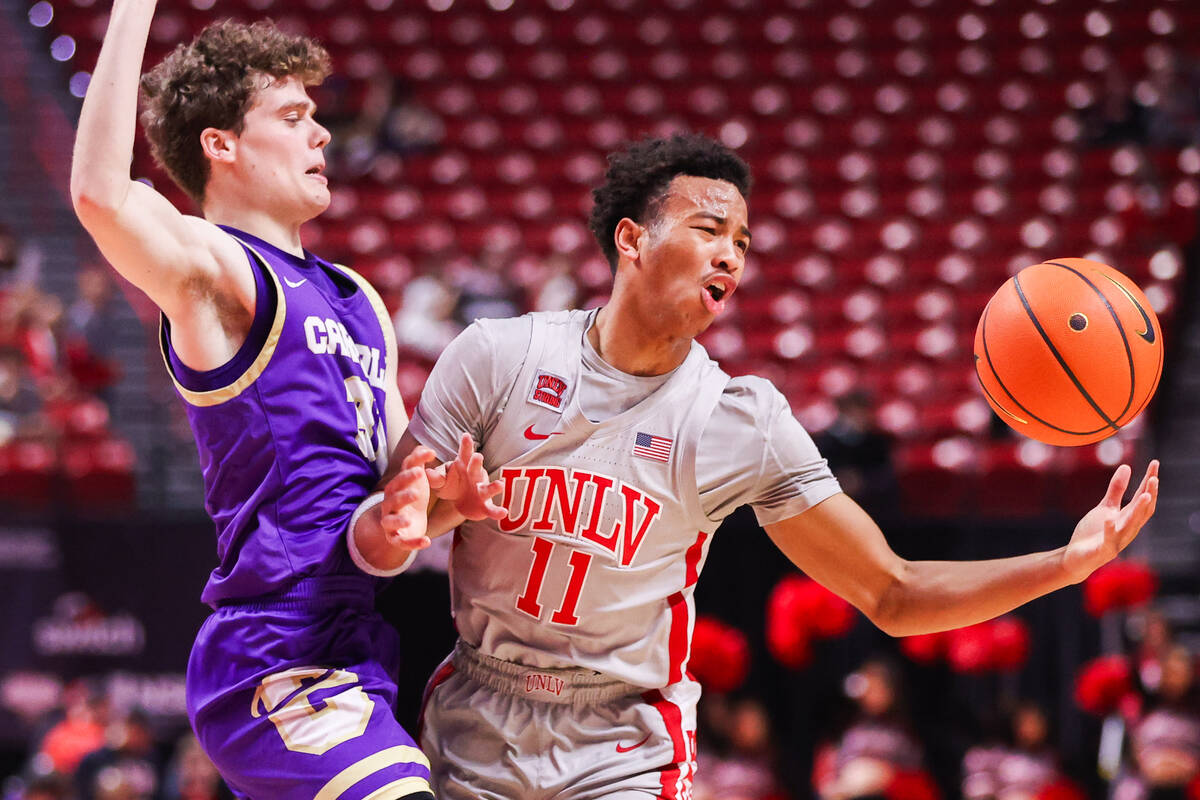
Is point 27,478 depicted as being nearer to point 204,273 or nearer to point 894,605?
point 204,273

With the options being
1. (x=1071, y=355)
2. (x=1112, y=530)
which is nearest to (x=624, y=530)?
(x=1112, y=530)

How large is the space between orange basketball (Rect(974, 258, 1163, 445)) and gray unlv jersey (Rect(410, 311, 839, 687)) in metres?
0.56

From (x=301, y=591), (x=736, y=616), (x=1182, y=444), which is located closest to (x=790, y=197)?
(x=1182, y=444)

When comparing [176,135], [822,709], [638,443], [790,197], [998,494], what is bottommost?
[822,709]

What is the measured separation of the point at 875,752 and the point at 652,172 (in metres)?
5.12

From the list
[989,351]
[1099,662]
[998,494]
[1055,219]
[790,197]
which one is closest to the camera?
[989,351]

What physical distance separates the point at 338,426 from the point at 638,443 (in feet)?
2.13

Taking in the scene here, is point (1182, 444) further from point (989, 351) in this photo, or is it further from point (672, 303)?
point (672, 303)

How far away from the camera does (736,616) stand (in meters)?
7.62

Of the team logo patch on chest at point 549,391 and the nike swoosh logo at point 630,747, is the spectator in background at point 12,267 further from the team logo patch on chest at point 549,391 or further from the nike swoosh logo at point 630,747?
the nike swoosh logo at point 630,747

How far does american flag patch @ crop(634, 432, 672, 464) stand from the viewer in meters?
2.90

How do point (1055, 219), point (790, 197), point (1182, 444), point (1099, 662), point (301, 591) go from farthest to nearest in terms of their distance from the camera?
1. point (790, 197)
2. point (1055, 219)
3. point (1182, 444)
4. point (1099, 662)
5. point (301, 591)

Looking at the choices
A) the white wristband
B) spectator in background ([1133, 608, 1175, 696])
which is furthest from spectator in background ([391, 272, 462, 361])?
the white wristband

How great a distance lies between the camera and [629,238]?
10.0 feet
